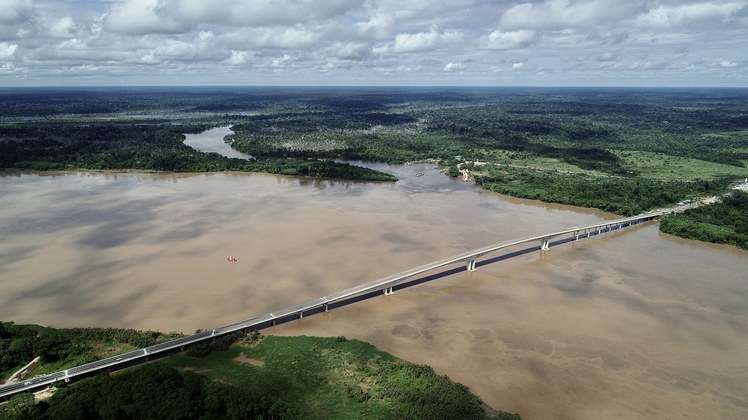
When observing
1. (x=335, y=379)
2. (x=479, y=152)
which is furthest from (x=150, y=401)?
(x=479, y=152)

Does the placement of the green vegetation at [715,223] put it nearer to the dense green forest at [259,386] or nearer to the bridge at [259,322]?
the bridge at [259,322]

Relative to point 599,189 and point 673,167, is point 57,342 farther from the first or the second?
point 673,167

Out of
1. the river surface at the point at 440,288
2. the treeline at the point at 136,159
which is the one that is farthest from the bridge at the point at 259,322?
the treeline at the point at 136,159

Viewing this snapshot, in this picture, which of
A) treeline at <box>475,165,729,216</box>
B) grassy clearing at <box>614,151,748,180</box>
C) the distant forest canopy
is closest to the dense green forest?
treeline at <box>475,165,729,216</box>

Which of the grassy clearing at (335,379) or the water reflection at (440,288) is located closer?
the grassy clearing at (335,379)

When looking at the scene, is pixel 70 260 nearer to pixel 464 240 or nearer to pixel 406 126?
pixel 464 240
